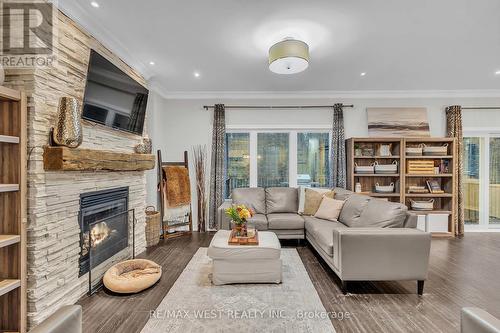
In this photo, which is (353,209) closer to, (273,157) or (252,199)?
(252,199)

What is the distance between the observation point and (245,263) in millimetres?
2703

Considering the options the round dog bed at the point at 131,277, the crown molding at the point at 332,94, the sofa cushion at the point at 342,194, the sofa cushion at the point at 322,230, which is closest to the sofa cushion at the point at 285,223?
the sofa cushion at the point at 322,230

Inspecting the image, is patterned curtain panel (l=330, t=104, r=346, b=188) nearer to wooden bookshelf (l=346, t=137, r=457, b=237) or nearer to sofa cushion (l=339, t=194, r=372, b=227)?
wooden bookshelf (l=346, t=137, r=457, b=237)

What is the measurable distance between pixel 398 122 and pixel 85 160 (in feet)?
17.0

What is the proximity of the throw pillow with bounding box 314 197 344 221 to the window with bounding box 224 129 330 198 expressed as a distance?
1.15 metres

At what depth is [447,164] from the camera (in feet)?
16.0

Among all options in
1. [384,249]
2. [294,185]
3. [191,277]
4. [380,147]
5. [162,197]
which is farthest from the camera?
[294,185]

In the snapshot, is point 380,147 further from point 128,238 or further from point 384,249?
point 128,238

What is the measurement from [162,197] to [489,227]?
635 cm

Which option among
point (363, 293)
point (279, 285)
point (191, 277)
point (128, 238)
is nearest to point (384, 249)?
point (363, 293)

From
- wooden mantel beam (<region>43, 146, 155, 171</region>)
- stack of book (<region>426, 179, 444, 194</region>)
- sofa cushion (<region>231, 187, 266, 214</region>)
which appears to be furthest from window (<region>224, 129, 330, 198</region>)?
wooden mantel beam (<region>43, 146, 155, 171</region>)

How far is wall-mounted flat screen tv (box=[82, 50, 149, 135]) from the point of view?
8.35 feet

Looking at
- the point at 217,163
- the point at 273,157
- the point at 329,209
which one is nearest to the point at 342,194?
the point at 329,209

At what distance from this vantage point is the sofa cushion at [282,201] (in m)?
4.43
